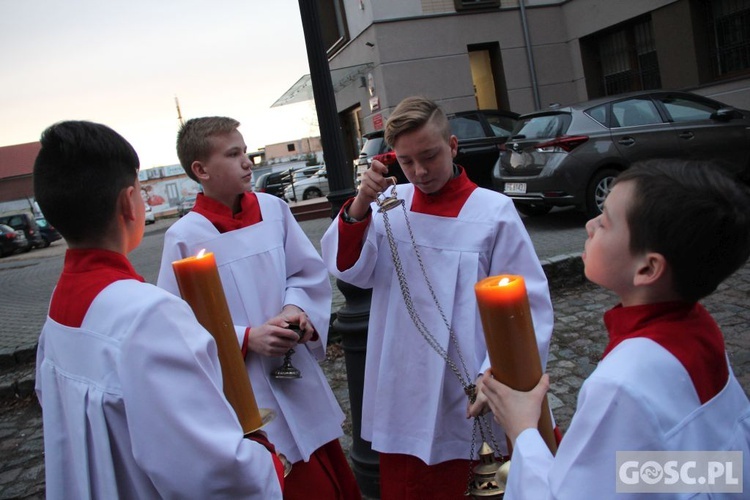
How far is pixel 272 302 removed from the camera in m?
2.51

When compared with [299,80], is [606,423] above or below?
below

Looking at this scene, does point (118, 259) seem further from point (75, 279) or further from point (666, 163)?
point (666, 163)

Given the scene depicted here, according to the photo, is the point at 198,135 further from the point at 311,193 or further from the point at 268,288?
the point at 311,193

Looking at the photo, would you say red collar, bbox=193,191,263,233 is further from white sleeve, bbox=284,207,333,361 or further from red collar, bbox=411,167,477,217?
red collar, bbox=411,167,477,217

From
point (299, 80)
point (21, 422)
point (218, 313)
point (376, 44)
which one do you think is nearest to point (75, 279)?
point (218, 313)

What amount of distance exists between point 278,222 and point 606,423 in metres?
1.80

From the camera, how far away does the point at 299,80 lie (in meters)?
18.1

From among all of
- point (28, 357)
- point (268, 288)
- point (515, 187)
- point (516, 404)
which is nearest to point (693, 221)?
point (516, 404)

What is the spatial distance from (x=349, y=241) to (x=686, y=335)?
4.48 feet

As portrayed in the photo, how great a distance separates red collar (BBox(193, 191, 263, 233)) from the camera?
2.49m

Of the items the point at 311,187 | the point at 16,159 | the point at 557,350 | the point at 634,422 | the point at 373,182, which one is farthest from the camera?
the point at 16,159

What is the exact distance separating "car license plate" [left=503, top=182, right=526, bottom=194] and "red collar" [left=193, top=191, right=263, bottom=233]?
6.79 m

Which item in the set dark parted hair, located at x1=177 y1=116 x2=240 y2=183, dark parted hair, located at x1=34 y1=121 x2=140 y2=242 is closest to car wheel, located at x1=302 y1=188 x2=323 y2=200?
dark parted hair, located at x1=177 y1=116 x2=240 y2=183

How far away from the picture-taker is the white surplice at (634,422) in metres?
1.08
